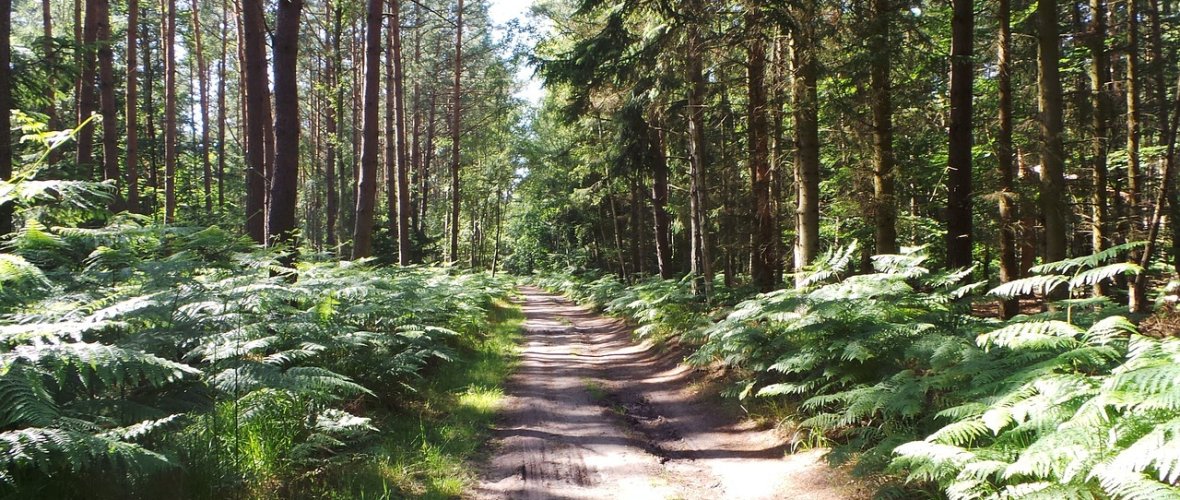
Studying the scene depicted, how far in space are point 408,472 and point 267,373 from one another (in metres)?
1.73

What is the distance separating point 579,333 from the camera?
16.5m

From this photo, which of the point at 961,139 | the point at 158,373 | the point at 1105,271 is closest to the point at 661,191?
the point at 961,139

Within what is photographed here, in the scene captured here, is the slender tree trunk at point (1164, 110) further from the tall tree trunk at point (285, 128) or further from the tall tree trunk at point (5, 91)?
the tall tree trunk at point (5, 91)

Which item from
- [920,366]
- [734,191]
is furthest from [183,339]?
[734,191]

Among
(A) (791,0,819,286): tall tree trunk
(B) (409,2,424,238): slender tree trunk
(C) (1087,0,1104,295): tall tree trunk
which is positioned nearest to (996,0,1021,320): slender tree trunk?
(C) (1087,0,1104,295): tall tree trunk

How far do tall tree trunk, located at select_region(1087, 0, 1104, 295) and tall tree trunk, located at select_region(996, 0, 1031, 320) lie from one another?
1916mm

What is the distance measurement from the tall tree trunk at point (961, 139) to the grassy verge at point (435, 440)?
21.1 feet

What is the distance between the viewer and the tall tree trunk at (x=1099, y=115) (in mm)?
11141

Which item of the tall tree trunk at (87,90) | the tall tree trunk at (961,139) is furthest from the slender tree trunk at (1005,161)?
the tall tree trunk at (87,90)

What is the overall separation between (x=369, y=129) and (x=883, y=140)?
9464 mm

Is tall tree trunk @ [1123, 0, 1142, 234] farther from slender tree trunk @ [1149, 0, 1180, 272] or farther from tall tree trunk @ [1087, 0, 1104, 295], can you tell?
slender tree trunk @ [1149, 0, 1180, 272]

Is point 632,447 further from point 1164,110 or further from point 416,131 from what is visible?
point 416,131

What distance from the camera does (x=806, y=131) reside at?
950cm

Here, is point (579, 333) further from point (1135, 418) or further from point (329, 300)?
point (1135, 418)
